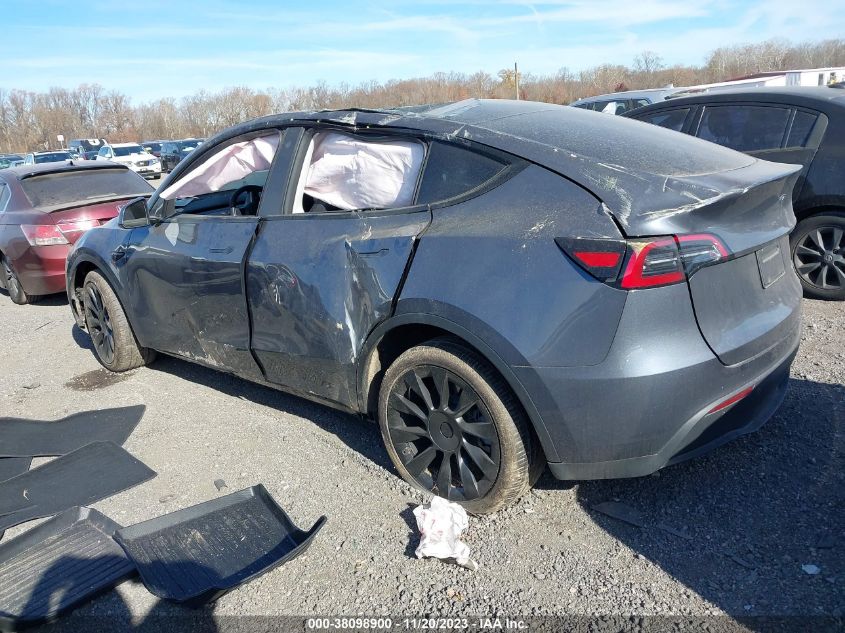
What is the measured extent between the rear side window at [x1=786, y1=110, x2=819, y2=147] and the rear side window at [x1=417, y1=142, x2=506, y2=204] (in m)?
3.89

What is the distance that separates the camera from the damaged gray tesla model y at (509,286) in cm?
250

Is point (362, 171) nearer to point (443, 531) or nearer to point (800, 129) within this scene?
point (443, 531)

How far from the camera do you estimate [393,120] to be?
3.32m

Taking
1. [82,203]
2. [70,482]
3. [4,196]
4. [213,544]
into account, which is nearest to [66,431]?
[70,482]

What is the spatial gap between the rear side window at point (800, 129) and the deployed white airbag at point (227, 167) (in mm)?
4249

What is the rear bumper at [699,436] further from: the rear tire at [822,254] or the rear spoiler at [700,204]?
the rear tire at [822,254]

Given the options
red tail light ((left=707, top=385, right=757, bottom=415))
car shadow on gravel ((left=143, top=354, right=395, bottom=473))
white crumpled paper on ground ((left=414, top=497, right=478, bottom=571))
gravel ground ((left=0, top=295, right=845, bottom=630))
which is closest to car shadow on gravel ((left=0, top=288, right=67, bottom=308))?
car shadow on gravel ((left=143, top=354, right=395, bottom=473))

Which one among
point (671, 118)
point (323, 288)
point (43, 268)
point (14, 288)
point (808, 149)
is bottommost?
point (14, 288)

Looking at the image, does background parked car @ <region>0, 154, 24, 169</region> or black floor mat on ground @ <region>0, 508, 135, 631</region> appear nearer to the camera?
black floor mat on ground @ <region>0, 508, 135, 631</region>

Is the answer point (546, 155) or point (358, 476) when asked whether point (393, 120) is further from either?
point (358, 476)

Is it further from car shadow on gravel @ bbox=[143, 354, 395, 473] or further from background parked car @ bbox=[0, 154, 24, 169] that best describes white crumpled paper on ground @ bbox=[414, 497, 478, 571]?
background parked car @ bbox=[0, 154, 24, 169]

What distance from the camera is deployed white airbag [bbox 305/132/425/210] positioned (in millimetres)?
3223

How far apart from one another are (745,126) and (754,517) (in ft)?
13.7

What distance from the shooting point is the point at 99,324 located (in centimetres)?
532
